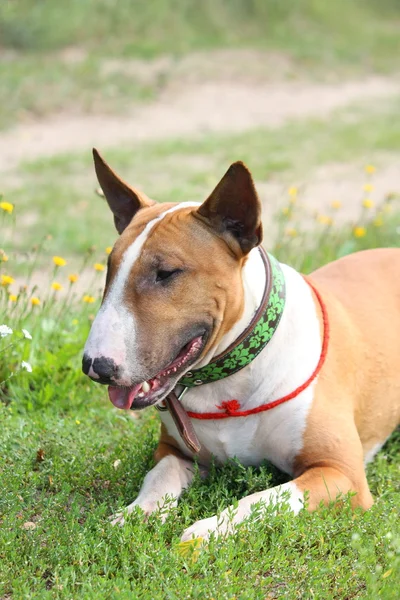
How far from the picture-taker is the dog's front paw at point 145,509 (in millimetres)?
2955

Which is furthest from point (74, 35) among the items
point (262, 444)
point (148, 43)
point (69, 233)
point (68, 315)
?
point (262, 444)

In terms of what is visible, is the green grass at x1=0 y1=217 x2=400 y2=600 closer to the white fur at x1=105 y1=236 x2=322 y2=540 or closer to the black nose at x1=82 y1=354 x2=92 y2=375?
the white fur at x1=105 y1=236 x2=322 y2=540

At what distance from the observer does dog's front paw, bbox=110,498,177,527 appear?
2.96 metres

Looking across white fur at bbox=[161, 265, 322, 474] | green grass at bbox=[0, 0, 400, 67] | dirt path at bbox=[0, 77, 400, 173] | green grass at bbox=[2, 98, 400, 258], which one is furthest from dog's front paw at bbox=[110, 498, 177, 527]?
green grass at bbox=[0, 0, 400, 67]

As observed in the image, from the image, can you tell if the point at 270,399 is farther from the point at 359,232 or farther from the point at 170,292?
the point at 359,232

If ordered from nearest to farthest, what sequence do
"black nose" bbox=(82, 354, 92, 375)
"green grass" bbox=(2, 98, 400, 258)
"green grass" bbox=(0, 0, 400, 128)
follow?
"black nose" bbox=(82, 354, 92, 375)
"green grass" bbox=(2, 98, 400, 258)
"green grass" bbox=(0, 0, 400, 128)

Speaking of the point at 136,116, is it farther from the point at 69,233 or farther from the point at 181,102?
the point at 69,233

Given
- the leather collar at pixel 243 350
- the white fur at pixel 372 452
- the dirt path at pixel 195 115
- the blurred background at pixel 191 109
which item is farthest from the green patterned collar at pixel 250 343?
the dirt path at pixel 195 115

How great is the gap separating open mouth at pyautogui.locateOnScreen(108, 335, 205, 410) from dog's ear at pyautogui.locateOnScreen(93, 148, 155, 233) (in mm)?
648

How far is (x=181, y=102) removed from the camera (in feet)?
36.8

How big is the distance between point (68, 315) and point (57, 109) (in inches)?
237

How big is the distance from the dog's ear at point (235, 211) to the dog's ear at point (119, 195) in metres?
0.40

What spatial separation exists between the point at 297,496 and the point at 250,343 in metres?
0.54

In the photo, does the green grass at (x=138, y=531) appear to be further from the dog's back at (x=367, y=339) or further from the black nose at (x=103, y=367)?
the black nose at (x=103, y=367)
